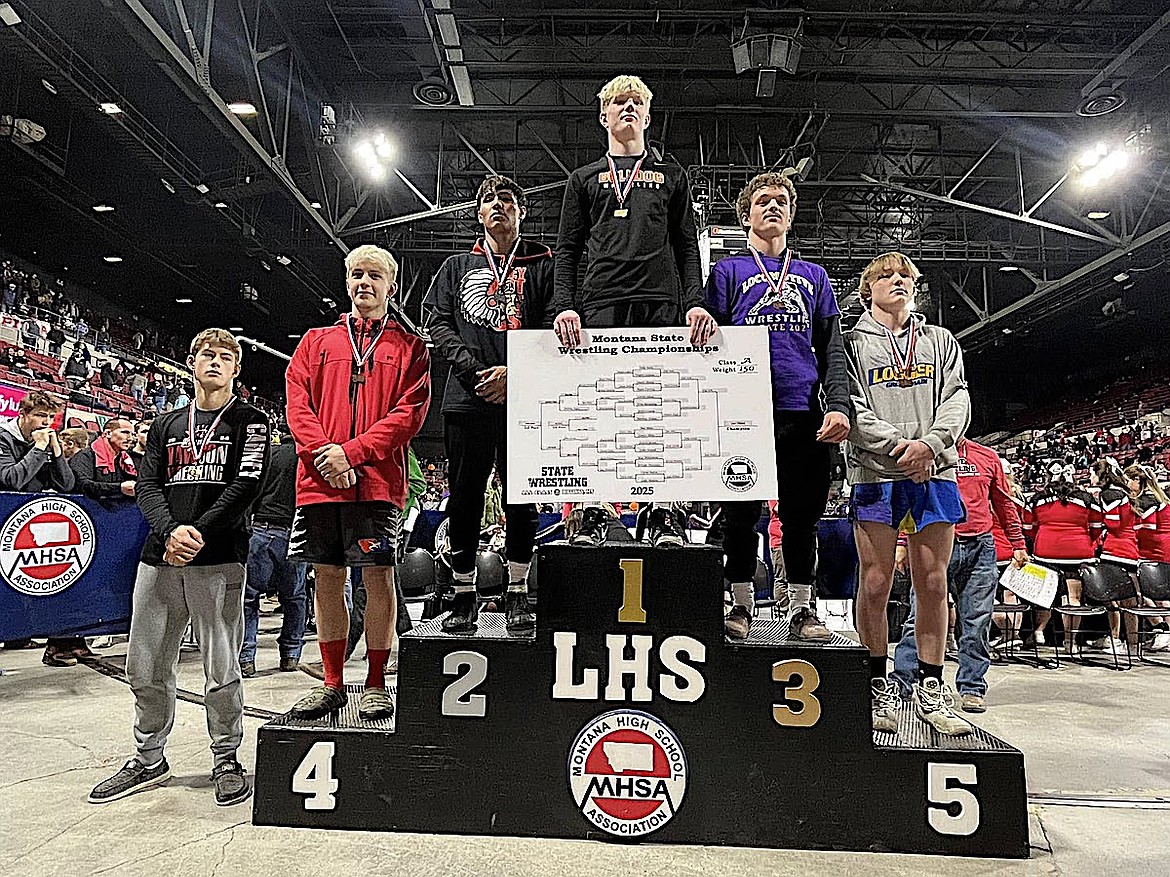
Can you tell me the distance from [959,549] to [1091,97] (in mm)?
6493

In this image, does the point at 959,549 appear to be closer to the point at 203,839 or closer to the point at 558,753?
the point at 558,753

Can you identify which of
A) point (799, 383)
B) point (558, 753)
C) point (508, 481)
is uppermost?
point (799, 383)

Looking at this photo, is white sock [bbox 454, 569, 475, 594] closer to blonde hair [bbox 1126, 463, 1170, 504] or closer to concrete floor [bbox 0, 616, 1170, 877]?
concrete floor [bbox 0, 616, 1170, 877]

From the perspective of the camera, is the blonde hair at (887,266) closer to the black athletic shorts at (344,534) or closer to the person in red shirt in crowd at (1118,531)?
the black athletic shorts at (344,534)

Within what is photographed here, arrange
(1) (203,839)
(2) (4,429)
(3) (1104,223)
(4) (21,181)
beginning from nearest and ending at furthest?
(1) (203,839) < (2) (4,429) < (4) (21,181) < (3) (1104,223)

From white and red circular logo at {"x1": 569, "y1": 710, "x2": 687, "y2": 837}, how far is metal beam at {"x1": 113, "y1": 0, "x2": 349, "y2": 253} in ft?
20.5

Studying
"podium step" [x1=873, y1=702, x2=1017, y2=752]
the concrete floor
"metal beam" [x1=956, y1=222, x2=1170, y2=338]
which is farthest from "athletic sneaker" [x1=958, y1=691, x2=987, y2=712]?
"metal beam" [x1=956, y1=222, x2=1170, y2=338]

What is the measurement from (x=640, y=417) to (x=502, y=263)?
2.79 feet

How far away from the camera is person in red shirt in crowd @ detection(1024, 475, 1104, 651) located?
641cm

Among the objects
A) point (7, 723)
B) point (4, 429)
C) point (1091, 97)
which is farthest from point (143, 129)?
A: point (1091, 97)

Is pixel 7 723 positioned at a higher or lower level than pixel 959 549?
lower

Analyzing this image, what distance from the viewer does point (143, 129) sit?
907 cm

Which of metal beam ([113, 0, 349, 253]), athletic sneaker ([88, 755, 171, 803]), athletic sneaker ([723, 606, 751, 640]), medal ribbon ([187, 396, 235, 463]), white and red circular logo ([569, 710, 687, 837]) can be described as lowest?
athletic sneaker ([88, 755, 171, 803])

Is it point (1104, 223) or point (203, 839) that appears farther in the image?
point (1104, 223)
